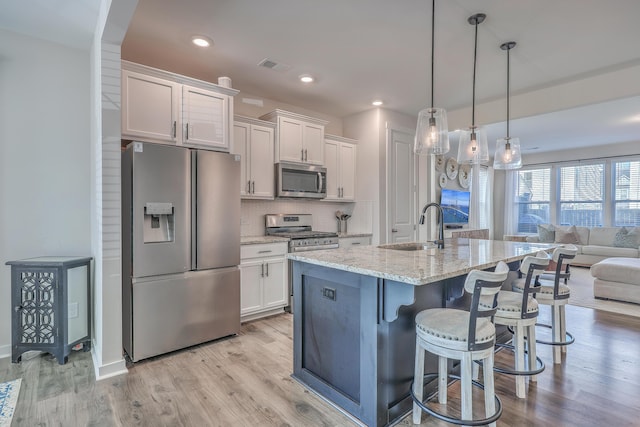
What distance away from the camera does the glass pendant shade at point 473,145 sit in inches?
123

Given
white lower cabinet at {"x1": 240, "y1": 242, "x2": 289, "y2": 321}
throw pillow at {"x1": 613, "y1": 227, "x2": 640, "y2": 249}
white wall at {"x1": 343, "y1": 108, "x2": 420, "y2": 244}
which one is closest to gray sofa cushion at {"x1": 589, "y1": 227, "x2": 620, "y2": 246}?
throw pillow at {"x1": 613, "y1": 227, "x2": 640, "y2": 249}

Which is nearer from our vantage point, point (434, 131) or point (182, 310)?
point (434, 131)

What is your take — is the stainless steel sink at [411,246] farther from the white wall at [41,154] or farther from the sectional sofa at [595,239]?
the sectional sofa at [595,239]

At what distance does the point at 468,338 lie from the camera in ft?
5.16

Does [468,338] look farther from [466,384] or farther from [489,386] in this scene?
[489,386]

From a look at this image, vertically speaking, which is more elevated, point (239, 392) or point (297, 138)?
point (297, 138)

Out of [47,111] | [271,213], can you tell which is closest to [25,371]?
[47,111]

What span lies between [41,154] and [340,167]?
10.9ft

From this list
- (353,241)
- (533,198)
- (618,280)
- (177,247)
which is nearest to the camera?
(177,247)

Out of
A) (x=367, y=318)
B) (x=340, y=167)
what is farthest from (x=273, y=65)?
(x=367, y=318)

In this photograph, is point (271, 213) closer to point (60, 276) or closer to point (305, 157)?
point (305, 157)

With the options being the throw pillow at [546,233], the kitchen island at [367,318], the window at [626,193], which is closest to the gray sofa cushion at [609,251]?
the throw pillow at [546,233]

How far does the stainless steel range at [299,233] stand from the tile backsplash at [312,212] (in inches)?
4.0

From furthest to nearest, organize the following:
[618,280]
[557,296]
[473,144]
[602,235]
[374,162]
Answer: [602,235] → [374,162] → [618,280] → [473,144] → [557,296]
